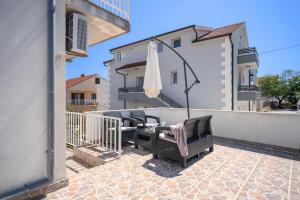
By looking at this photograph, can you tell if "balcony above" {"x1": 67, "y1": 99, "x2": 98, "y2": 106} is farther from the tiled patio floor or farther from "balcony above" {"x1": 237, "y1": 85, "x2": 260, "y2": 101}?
the tiled patio floor

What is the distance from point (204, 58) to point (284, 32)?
1140 centimetres

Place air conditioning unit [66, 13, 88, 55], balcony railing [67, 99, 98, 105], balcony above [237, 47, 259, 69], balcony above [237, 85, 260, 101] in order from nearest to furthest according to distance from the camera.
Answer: air conditioning unit [66, 13, 88, 55] → balcony above [237, 47, 259, 69] → balcony above [237, 85, 260, 101] → balcony railing [67, 99, 98, 105]

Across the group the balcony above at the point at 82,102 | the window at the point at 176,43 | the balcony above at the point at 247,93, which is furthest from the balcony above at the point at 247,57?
the balcony above at the point at 82,102

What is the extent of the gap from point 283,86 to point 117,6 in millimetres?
40453

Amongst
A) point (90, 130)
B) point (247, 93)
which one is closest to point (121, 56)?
point (247, 93)

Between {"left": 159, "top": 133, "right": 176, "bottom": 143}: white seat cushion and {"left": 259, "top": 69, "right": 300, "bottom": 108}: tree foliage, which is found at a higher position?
{"left": 259, "top": 69, "right": 300, "bottom": 108}: tree foliage

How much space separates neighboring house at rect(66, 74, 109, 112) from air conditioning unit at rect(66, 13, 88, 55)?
26.8 m

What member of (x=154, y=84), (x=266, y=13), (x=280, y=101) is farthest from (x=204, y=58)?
(x=280, y=101)

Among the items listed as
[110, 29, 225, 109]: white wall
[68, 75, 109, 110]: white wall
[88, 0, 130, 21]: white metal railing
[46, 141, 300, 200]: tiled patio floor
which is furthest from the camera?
[68, 75, 109, 110]: white wall

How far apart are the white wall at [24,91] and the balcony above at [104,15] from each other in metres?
0.73

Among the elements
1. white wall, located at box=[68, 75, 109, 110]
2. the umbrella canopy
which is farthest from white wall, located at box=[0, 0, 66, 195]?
white wall, located at box=[68, 75, 109, 110]

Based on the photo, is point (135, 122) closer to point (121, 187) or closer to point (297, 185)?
point (121, 187)

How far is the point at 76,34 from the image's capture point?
3588mm

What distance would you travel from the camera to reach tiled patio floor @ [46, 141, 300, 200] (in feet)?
9.75
